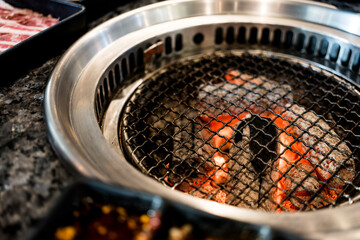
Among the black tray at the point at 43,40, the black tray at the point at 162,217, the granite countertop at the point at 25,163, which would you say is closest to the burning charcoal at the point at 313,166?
the black tray at the point at 162,217

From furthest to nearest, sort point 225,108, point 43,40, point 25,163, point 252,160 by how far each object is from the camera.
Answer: point 225,108
point 43,40
point 252,160
point 25,163

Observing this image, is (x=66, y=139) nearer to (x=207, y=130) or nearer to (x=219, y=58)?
(x=207, y=130)

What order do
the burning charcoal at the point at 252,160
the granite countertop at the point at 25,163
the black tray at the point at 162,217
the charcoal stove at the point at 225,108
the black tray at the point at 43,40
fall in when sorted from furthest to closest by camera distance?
1. the black tray at the point at 43,40
2. the burning charcoal at the point at 252,160
3. the charcoal stove at the point at 225,108
4. the granite countertop at the point at 25,163
5. the black tray at the point at 162,217

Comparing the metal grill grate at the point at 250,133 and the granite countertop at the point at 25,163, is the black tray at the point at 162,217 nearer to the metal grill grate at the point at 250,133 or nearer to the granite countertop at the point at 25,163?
the granite countertop at the point at 25,163

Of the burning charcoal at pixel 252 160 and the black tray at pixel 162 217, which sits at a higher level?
the black tray at pixel 162 217

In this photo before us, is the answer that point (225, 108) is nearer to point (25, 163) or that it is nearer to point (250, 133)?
point (250, 133)

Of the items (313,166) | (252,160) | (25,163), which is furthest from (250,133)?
(25,163)

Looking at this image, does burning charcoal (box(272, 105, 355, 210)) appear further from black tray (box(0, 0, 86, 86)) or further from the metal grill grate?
black tray (box(0, 0, 86, 86))
